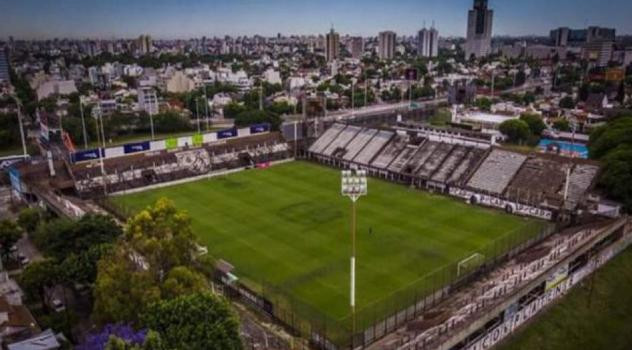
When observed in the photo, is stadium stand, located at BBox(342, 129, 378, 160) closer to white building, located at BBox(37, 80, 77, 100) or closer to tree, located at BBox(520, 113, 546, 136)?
Result: tree, located at BBox(520, 113, 546, 136)

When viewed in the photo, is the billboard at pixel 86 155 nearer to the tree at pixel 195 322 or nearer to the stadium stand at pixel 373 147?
the stadium stand at pixel 373 147

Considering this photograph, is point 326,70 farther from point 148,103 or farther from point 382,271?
point 382,271

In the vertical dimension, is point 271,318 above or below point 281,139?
below

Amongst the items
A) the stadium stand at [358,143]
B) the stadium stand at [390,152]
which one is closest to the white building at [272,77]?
the stadium stand at [358,143]

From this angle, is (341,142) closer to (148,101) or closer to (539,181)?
(539,181)

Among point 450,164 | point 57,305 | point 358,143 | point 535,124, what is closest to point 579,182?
point 450,164

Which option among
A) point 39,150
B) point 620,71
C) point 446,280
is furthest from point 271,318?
point 620,71

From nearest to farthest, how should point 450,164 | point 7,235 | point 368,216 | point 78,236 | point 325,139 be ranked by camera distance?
point 78,236 < point 7,235 < point 368,216 < point 450,164 < point 325,139
